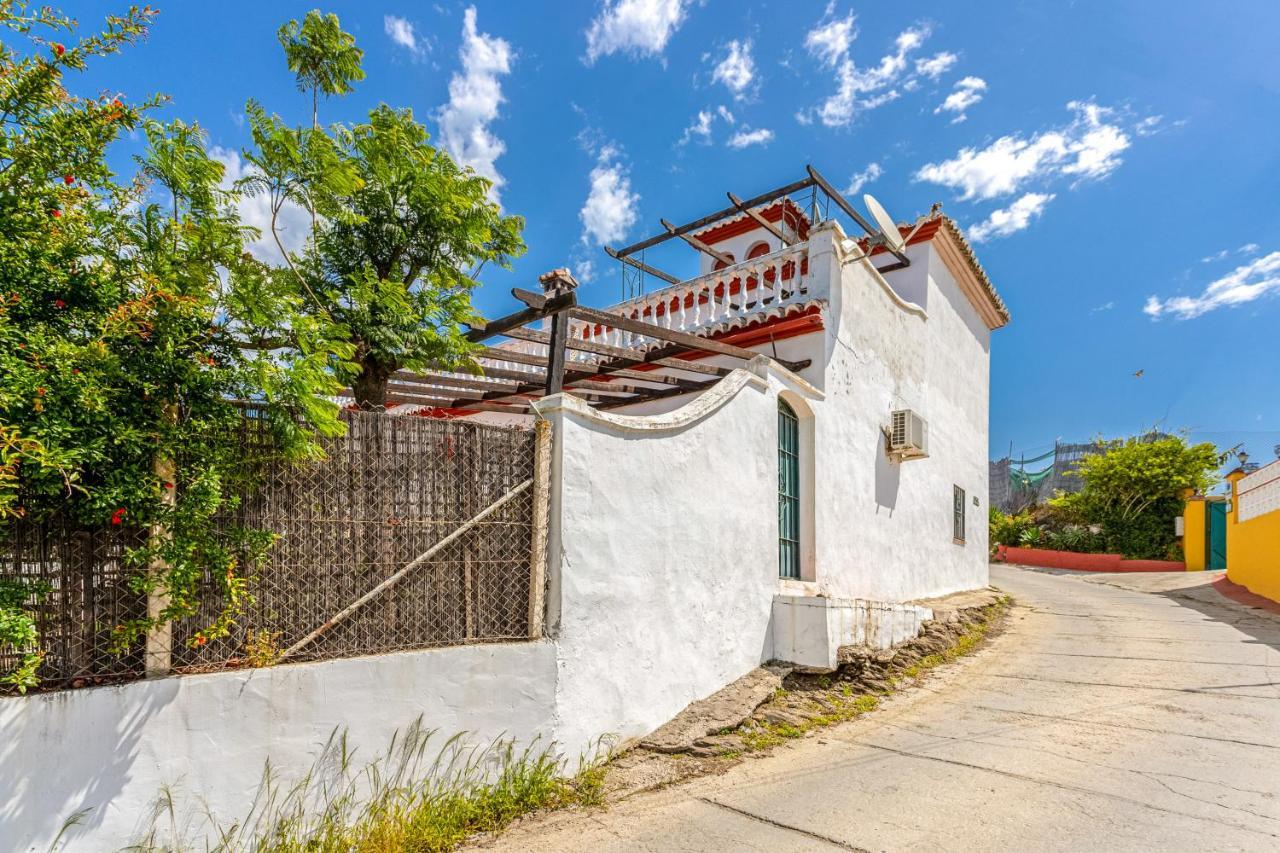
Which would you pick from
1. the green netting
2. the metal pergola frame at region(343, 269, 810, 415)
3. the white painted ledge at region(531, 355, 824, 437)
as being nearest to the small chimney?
the metal pergola frame at region(343, 269, 810, 415)

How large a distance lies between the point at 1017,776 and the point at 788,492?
3.46 m

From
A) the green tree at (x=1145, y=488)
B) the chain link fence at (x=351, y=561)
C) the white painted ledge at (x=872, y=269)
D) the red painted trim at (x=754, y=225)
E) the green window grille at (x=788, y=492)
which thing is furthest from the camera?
the green tree at (x=1145, y=488)

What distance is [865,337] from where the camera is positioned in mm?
8891

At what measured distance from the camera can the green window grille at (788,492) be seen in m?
7.45

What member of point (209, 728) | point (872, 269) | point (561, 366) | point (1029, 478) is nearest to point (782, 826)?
point (209, 728)

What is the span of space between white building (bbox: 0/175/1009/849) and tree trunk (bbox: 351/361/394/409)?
111cm

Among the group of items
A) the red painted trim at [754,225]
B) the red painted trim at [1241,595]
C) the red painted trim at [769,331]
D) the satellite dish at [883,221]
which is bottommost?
the red painted trim at [1241,595]

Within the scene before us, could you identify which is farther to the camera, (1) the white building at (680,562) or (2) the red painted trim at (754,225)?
(2) the red painted trim at (754,225)

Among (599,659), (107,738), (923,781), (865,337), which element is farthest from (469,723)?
(865,337)

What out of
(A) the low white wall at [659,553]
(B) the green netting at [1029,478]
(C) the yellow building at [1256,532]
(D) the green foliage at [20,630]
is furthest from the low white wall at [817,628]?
(B) the green netting at [1029,478]

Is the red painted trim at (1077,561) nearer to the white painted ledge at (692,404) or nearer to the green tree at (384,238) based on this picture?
the white painted ledge at (692,404)

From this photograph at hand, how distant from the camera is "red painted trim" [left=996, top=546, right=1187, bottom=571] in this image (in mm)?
19516

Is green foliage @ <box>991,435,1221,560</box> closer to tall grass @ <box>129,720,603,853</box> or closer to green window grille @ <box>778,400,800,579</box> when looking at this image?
green window grille @ <box>778,400,800,579</box>

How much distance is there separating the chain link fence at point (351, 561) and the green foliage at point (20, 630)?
6cm
